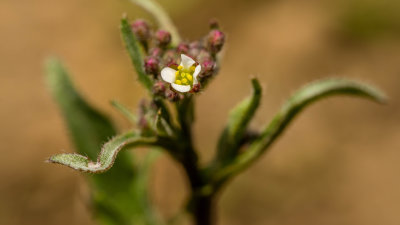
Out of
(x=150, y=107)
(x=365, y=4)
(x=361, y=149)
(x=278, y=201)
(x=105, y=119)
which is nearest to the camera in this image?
(x=150, y=107)

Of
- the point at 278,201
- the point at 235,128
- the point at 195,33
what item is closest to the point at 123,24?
the point at 235,128

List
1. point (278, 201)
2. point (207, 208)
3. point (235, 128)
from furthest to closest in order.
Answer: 1. point (278, 201)
2. point (207, 208)
3. point (235, 128)

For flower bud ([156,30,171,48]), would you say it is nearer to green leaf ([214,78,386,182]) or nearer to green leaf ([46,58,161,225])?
green leaf ([214,78,386,182])

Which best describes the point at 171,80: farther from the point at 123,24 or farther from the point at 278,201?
the point at 278,201

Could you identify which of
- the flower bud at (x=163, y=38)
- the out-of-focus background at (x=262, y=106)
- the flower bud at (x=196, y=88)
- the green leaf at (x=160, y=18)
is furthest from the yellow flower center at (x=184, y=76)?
the out-of-focus background at (x=262, y=106)

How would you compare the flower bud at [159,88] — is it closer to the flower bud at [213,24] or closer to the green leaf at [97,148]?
the flower bud at [213,24]
